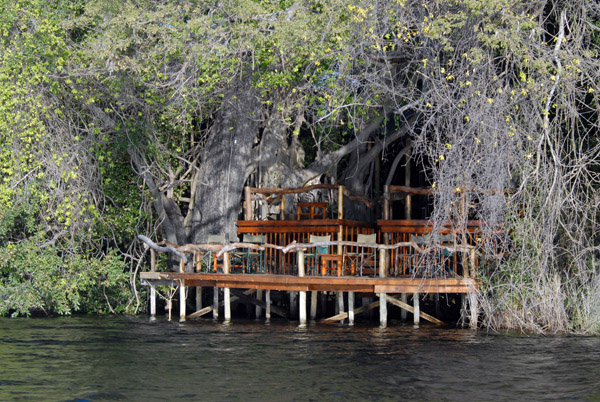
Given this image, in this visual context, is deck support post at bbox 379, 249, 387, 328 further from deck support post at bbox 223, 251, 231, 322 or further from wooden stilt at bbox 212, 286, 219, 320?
wooden stilt at bbox 212, 286, 219, 320

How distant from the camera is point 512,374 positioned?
1261 centimetres

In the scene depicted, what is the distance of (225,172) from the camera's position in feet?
67.9

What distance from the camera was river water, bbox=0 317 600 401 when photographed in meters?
11.5

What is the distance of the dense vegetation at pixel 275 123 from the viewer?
15.2 m

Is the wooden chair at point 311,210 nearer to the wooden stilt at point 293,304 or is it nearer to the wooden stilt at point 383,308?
the wooden stilt at point 293,304

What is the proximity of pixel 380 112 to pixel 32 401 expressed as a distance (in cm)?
1110

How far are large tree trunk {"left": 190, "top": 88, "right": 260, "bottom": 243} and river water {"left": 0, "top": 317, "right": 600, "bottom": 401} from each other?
3543mm

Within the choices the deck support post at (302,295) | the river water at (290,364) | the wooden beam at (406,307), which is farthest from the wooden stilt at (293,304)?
the wooden beam at (406,307)

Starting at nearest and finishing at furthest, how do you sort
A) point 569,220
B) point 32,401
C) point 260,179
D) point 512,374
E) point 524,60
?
point 32,401 < point 512,374 < point 524,60 < point 569,220 < point 260,179

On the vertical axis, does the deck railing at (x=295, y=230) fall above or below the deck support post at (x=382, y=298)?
above

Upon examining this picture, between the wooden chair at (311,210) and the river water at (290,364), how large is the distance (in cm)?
295

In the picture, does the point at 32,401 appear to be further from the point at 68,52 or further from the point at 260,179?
the point at 260,179

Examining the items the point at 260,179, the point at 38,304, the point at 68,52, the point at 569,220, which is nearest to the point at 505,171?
the point at 569,220

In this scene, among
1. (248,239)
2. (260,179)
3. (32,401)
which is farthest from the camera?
(260,179)
